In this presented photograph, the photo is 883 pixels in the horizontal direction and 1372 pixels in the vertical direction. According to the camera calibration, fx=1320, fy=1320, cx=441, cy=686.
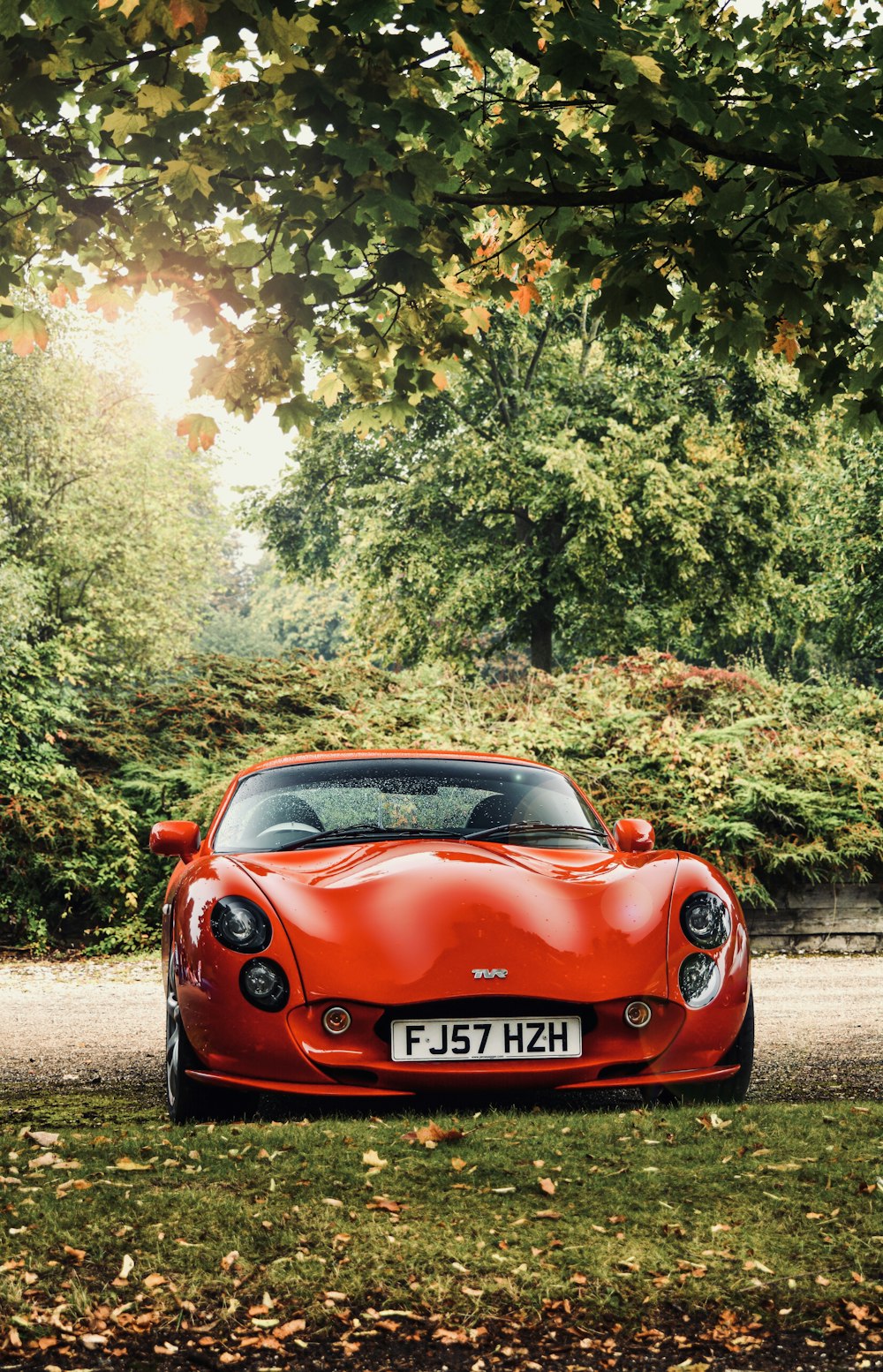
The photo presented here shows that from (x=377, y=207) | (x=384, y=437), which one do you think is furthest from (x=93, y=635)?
(x=377, y=207)

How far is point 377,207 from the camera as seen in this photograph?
5.73 meters

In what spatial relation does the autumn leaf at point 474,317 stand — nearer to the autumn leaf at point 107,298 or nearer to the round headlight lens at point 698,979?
the autumn leaf at point 107,298

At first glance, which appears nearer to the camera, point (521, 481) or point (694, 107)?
point (694, 107)

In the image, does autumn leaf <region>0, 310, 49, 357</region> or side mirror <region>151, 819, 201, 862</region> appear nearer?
side mirror <region>151, 819, 201, 862</region>

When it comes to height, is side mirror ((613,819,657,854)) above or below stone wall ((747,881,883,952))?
above

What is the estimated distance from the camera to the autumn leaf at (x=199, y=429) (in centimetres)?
659

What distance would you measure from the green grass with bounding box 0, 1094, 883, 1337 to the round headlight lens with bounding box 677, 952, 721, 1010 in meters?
0.40

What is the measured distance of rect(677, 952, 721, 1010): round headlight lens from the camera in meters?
4.71

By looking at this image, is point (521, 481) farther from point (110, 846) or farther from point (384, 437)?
point (110, 846)

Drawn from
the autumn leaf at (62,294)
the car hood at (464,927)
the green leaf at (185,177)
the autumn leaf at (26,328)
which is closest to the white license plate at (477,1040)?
the car hood at (464,927)

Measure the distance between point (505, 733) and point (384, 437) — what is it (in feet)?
29.4

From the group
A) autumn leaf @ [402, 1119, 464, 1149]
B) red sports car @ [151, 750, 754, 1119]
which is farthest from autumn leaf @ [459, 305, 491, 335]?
autumn leaf @ [402, 1119, 464, 1149]

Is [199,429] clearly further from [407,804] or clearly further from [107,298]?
[407,804]

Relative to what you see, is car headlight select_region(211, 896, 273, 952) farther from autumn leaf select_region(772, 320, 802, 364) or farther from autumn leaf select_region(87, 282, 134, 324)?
autumn leaf select_region(772, 320, 802, 364)
